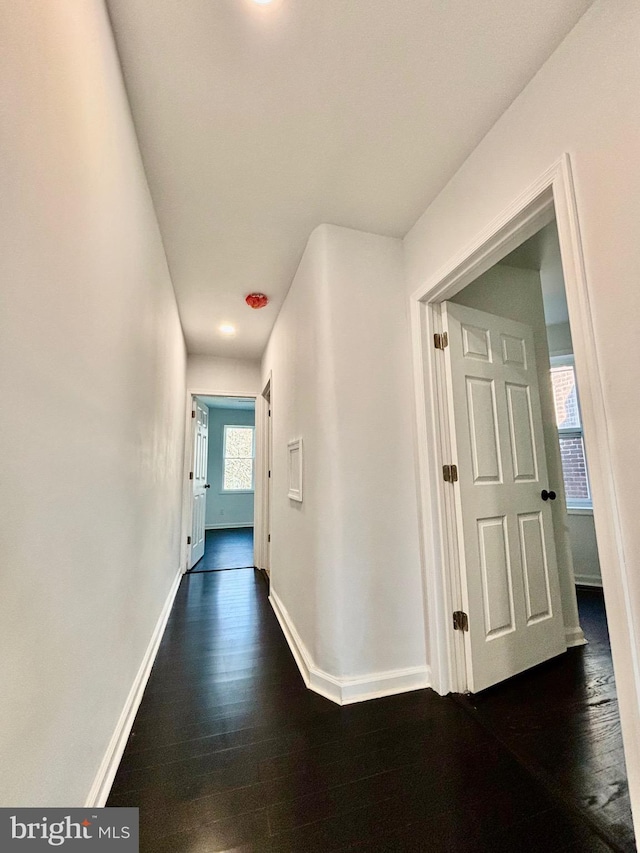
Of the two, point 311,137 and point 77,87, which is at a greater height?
point 311,137

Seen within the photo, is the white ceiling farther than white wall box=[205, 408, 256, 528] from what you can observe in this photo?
No

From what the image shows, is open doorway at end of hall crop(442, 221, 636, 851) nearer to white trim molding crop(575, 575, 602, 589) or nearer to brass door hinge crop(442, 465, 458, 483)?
brass door hinge crop(442, 465, 458, 483)

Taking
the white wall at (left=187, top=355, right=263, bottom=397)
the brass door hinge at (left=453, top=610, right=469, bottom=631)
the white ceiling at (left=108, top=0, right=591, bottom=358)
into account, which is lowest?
the brass door hinge at (left=453, top=610, right=469, bottom=631)

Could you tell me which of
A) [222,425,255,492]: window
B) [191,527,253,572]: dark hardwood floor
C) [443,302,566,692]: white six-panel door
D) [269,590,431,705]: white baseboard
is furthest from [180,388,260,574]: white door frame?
[222,425,255,492]: window

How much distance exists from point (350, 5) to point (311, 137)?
1.44ft

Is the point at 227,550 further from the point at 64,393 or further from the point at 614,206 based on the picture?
the point at 614,206

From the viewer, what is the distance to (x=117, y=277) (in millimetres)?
1259

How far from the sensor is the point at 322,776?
1.22 meters

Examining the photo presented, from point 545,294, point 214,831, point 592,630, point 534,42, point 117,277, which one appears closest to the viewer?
point 214,831

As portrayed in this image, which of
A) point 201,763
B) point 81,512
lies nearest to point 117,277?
point 81,512

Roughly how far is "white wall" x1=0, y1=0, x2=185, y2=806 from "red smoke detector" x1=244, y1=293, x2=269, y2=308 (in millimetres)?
1298

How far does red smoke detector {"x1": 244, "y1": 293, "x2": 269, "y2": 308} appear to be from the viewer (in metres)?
2.80

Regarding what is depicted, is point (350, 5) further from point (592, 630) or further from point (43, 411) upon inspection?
point (592, 630)

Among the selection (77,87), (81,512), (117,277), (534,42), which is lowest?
(81,512)
